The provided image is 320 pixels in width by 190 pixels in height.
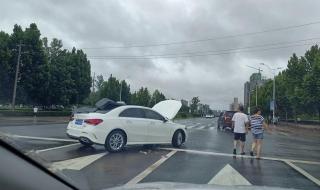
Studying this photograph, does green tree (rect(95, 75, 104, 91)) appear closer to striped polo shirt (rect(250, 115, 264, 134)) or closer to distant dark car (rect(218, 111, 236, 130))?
distant dark car (rect(218, 111, 236, 130))

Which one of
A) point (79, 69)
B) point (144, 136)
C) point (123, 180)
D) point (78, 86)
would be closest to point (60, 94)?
point (78, 86)

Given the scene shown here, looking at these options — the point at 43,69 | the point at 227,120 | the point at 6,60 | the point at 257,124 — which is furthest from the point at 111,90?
the point at 257,124

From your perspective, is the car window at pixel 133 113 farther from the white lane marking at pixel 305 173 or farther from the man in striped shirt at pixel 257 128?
the white lane marking at pixel 305 173

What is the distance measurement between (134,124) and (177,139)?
237 centimetres

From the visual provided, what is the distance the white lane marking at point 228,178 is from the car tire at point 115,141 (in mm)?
4000

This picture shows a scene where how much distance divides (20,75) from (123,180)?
105ft

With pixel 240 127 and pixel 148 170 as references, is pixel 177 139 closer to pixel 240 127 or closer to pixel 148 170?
pixel 240 127

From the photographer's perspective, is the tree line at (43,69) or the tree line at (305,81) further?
the tree line at (305,81)

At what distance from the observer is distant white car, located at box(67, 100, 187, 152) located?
14531 millimetres

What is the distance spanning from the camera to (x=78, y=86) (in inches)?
2010

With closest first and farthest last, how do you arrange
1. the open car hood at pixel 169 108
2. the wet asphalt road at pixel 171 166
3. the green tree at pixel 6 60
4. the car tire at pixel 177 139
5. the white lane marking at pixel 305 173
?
1. the wet asphalt road at pixel 171 166
2. the white lane marking at pixel 305 173
3. the car tire at pixel 177 139
4. the open car hood at pixel 169 108
5. the green tree at pixel 6 60

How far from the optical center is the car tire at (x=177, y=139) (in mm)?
17219

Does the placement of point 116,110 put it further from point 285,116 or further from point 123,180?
point 285,116

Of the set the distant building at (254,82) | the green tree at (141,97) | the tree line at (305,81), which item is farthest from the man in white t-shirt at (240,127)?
the distant building at (254,82)
